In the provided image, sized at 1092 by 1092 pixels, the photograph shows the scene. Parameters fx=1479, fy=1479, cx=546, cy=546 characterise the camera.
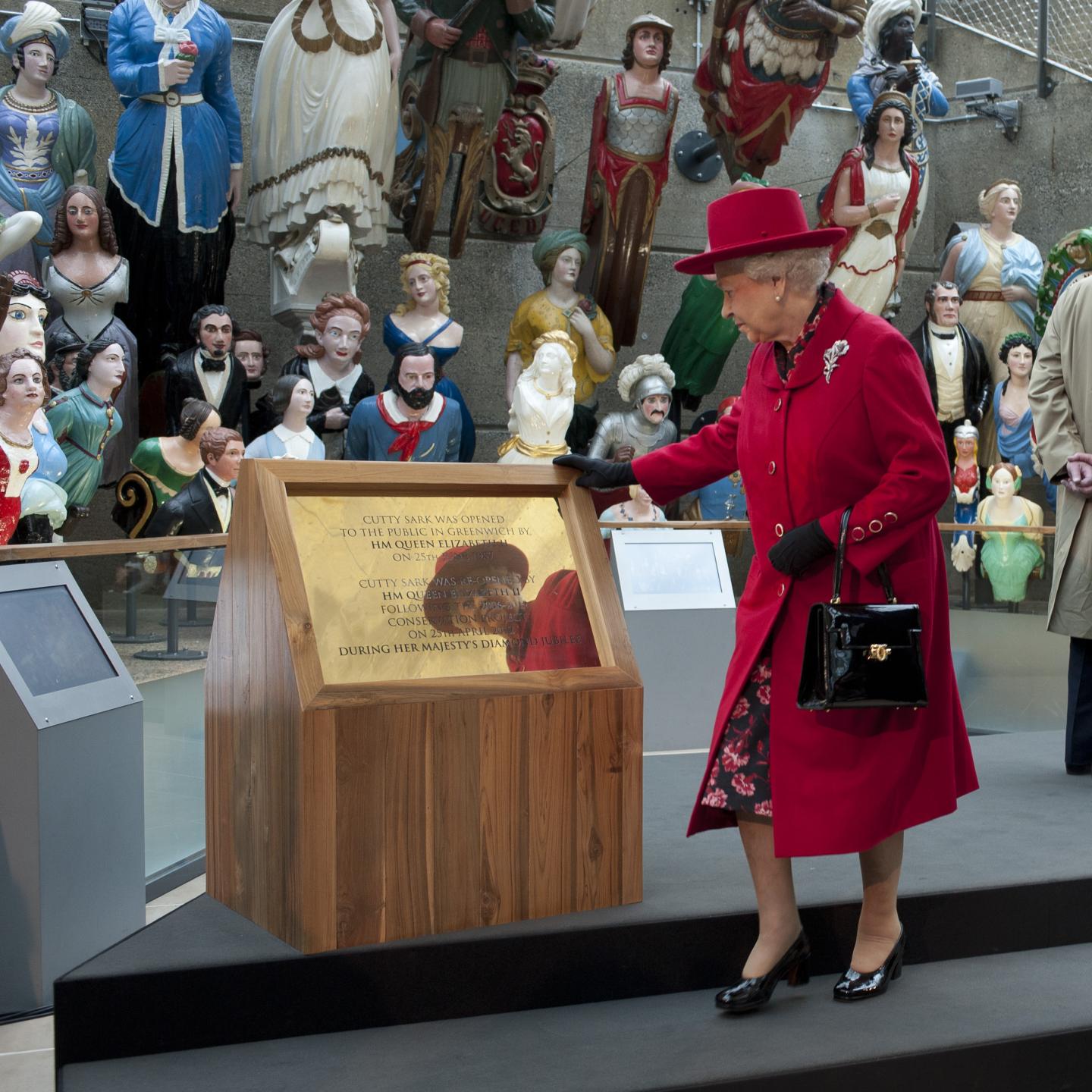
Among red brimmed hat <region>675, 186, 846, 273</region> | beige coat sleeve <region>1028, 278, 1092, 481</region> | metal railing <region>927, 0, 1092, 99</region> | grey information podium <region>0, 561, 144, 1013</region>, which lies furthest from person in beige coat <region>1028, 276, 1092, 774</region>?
metal railing <region>927, 0, 1092, 99</region>

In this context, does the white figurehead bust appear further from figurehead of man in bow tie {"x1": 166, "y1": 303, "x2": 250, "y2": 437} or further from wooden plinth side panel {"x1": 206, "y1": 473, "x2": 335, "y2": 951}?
wooden plinth side panel {"x1": 206, "y1": 473, "x2": 335, "y2": 951}

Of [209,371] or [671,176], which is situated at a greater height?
[671,176]

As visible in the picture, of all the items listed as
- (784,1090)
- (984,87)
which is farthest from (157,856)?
(984,87)

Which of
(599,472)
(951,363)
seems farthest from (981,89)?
(599,472)

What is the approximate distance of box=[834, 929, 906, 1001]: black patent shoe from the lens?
2379mm

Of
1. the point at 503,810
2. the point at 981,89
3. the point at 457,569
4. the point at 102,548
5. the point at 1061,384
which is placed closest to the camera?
the point at 503,810

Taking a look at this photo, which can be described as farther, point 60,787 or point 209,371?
point 209,371

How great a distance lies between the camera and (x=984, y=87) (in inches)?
401

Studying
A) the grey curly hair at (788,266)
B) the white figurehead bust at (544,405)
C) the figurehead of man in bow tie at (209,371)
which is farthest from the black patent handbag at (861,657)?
the figurehead of man in bow tie at (209,371)

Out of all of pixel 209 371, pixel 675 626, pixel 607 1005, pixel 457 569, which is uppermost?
pixel 209 371

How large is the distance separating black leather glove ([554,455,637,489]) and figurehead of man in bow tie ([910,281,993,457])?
6331mm

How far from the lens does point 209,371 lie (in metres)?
6.41

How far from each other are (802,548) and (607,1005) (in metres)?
0.84

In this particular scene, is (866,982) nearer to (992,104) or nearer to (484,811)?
(484,811)
